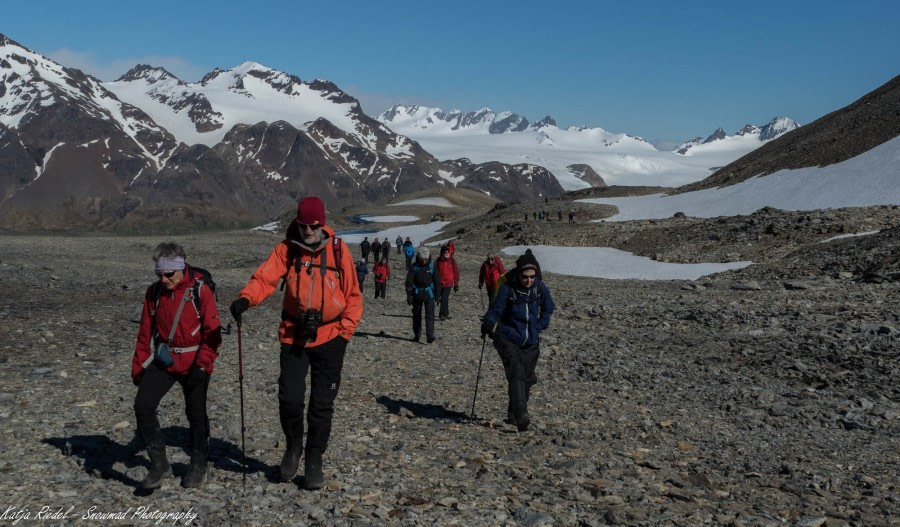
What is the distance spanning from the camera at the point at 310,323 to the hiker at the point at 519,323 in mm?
3732

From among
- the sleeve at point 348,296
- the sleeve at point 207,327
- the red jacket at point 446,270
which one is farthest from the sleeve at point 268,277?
the red jacket at point 446,270

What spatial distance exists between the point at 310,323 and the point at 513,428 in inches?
181

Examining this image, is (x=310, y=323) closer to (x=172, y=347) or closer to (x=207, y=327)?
(x=207, y=327)

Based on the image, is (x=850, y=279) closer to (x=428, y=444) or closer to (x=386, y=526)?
(x=428, y=444)

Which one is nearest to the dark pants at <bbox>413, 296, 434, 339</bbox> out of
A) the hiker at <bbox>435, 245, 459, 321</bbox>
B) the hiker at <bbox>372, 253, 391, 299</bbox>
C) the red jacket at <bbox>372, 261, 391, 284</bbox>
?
the hiker at <bbox>435, 245, 459, 321</bbox>

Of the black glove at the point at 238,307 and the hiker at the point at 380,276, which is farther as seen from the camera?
the hiker at the point at 380,276

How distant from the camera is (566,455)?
1005 centimetres

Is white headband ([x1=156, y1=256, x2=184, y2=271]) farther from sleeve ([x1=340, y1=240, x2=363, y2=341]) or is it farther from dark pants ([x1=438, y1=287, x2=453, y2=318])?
dark pants ([x1=438, y1=287, x2=453, y2=318])

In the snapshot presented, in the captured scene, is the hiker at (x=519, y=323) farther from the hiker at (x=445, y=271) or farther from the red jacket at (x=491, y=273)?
the hiker at (x=445, y=271)

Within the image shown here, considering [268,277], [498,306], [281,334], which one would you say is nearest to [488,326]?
[498,306]

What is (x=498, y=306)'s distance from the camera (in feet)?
37.2

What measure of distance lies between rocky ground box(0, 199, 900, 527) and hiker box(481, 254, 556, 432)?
565 millimetres

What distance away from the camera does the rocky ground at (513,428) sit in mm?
7961

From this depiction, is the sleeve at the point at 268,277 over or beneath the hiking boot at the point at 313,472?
over
